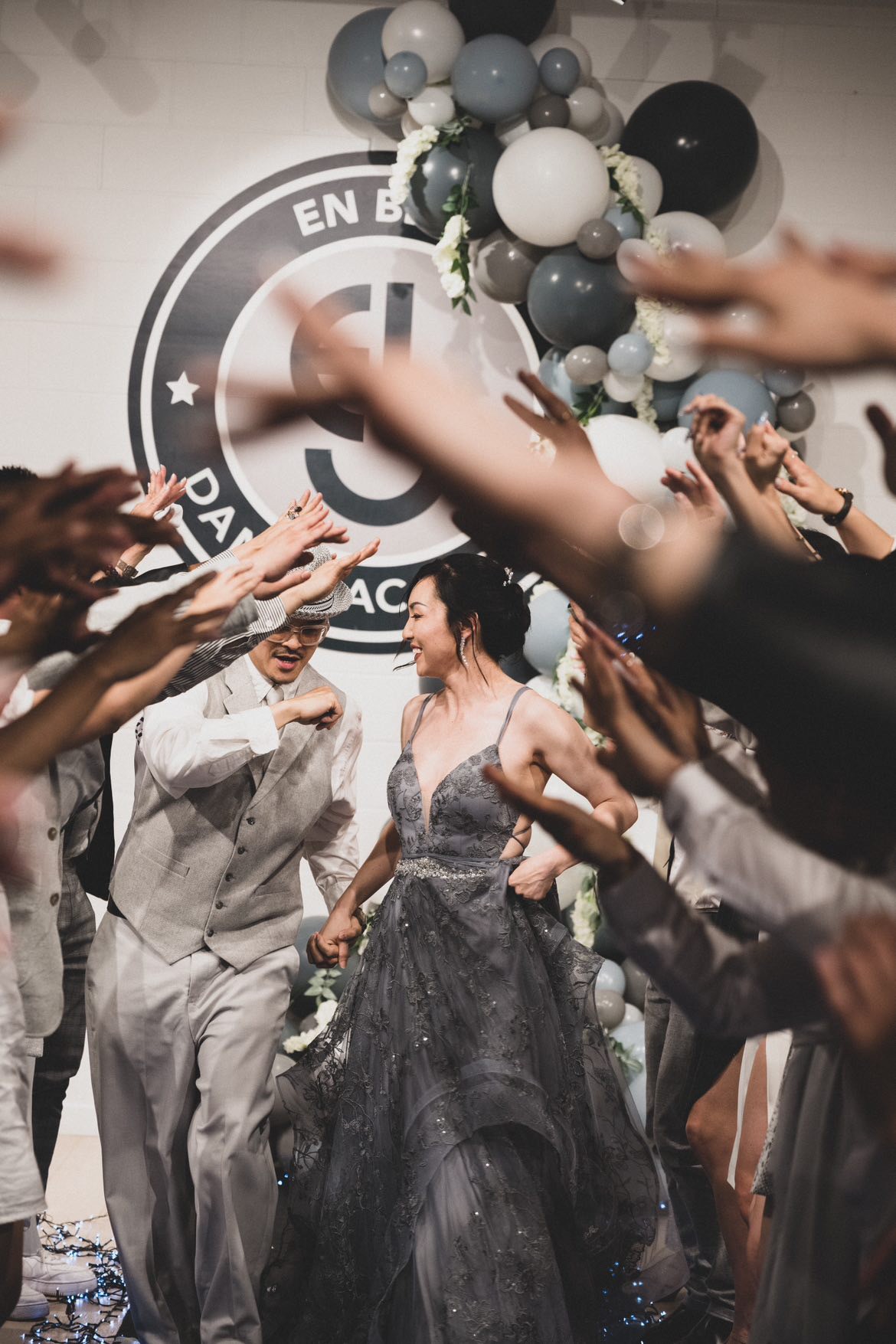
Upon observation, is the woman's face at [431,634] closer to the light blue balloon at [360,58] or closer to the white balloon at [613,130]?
the white balloon at [613,130]

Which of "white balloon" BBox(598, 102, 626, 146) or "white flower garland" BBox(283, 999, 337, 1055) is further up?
"white balloon" BBox(598, 102, 626, 146)

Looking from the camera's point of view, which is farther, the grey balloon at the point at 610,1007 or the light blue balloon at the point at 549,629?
the light blue balloon at the point at 549,629

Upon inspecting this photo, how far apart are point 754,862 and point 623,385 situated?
8.66ft

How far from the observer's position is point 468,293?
3.74 metres

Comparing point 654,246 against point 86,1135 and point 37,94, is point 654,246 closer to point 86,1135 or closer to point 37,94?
point 37,94

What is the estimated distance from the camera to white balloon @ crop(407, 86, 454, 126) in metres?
3.53

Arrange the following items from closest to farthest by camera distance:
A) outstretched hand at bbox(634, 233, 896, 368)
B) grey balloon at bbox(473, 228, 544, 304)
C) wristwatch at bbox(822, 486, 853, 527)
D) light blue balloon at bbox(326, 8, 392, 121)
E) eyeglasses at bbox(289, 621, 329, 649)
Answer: outstretched hand at bbox(634, 233, 896, 368), wristwatch at bbox(822, 486, 853, 527), eyeglasses at bbox(289, 621, 329, 649), grey balloon at bbox(473, 228, 544, 304), light blue balloon at bbox(326, 8, 392, 121)

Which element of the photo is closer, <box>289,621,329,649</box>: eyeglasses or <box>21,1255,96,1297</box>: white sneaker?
<box>289,621,329,649</box>: eyeglasses

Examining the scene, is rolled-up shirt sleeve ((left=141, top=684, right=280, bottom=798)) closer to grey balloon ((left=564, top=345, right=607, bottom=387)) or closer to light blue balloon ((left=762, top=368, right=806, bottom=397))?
grey balloon ((left=564, top=345, right=607, bottom=387))

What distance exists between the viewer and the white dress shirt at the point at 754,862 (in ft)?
3.34

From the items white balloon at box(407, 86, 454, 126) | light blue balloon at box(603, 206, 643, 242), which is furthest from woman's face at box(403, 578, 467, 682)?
white balloon at box(407, 86, 454, 126)

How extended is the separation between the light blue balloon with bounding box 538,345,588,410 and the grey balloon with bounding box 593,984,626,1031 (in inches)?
65.8

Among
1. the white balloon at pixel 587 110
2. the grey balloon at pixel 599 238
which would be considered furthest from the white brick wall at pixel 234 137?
the grey balloon at pixel 599 238

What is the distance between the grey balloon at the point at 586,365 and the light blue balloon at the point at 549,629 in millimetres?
615
